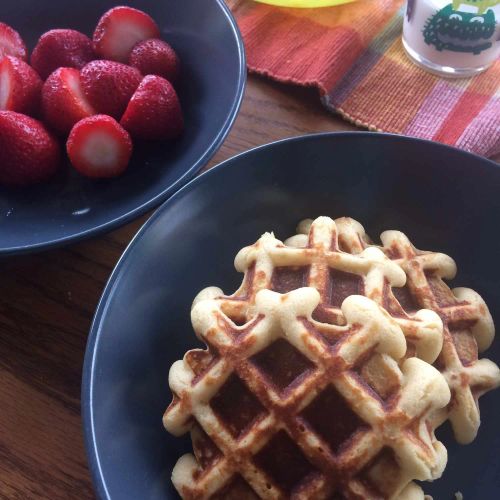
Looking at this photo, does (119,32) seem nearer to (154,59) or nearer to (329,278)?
(154,59)

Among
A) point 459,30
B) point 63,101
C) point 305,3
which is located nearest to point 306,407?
point 63,101

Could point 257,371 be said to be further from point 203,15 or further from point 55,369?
point 203,15

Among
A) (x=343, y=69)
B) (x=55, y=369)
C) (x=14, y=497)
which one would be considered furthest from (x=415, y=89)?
(x=14, y=497)

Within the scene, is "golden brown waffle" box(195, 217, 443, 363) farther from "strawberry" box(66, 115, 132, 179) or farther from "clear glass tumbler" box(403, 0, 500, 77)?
"clear glass tumbler" box(403, 0, 500, 77)

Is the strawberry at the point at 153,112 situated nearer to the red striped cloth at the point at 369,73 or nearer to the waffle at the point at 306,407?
the red striped cloth at the point at 369,73

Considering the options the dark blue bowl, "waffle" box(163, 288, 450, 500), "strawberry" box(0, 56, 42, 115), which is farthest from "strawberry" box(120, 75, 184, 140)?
"waffle" box(163, 288, 450, 500)
